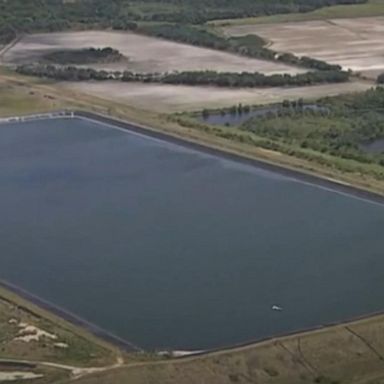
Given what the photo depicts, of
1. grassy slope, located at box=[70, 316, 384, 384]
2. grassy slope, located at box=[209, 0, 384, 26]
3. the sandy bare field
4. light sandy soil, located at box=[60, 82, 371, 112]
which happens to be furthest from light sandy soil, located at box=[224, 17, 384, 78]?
grassy slope, located at box=[70, 316, 384, 384]

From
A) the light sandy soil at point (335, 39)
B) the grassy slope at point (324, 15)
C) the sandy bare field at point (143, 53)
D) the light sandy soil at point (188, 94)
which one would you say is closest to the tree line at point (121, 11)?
the grassy slope at point (324, 15)

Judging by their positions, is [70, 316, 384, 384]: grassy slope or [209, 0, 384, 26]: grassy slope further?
[209, 0, 384, 26]: grassy slope

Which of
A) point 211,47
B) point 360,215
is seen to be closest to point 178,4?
point 211,47

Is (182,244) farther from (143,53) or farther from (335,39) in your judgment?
(335,39)

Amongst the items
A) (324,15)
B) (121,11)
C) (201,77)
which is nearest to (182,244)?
(201,77)

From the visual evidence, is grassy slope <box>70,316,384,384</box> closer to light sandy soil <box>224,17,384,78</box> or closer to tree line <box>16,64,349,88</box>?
tree line <box>16,64,349,88</box>

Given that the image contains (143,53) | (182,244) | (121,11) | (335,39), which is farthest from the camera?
(121,11)
